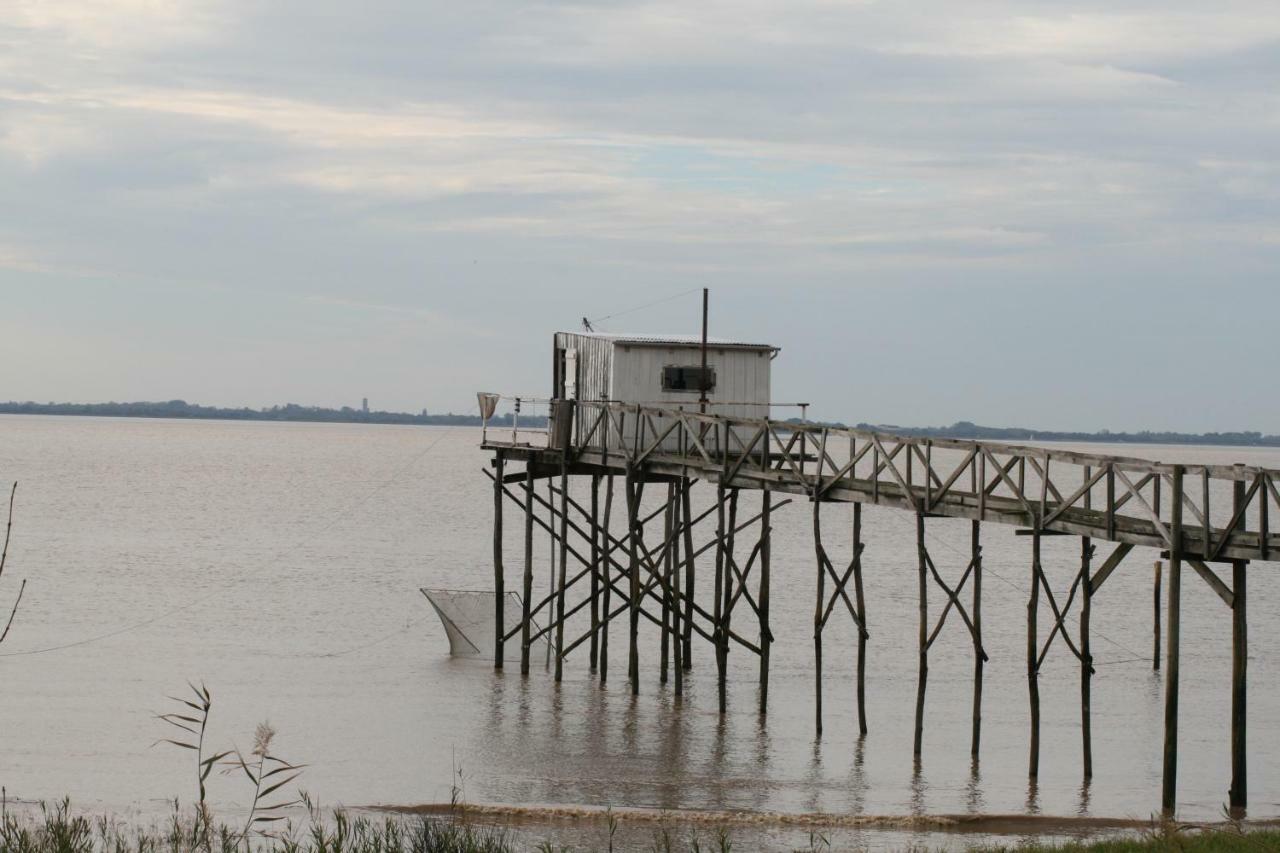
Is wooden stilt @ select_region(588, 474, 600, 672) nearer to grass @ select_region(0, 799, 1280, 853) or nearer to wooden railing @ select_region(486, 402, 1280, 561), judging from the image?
wooden railing @ select_region(486, 402, 1280, 561)

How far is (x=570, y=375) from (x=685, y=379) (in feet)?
11.2

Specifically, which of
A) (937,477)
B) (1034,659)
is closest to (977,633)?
(1034,659)

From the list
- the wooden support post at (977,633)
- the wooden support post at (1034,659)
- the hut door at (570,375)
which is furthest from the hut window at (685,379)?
the wooden support post at (1034,659)

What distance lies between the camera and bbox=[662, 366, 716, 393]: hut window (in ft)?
102

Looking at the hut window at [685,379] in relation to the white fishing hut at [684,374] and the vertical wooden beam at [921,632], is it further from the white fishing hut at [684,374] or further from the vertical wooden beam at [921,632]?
the vertical wooden beam at [921,632]

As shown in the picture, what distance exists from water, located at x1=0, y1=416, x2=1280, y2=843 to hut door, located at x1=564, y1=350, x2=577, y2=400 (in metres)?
6.08

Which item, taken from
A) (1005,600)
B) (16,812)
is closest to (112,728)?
(16,812)

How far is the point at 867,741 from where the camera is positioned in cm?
2686

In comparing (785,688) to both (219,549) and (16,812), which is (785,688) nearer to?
(16,812)

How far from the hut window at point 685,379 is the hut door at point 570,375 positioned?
2.85 m

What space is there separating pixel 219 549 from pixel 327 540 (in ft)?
24.5

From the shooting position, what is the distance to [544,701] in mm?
30391

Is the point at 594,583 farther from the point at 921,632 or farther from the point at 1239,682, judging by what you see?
the point at 1239,682

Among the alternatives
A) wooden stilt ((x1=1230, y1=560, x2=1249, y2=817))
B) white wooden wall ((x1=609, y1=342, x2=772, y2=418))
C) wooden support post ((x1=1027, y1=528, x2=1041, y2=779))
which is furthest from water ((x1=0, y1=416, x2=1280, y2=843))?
white wooden wall ((x1=609, y1=342, x2=772, y2=418))
